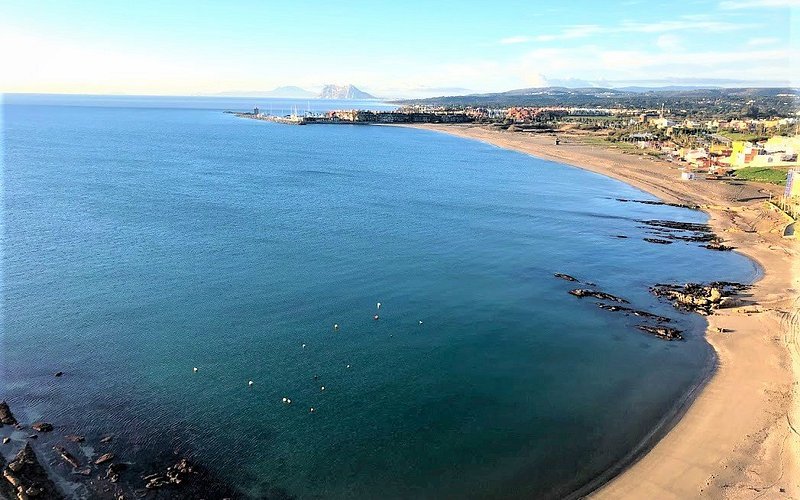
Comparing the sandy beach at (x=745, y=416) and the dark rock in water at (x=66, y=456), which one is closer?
the sandy beach at (x=745, y=416)

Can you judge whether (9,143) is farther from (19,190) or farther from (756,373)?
(756,373)

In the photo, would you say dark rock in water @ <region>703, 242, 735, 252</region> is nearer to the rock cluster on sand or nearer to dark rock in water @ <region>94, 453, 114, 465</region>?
the rock cluster on sand

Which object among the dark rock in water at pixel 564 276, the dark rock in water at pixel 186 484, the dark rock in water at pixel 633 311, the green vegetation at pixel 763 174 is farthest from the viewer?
the green vegetation at pixel 763 174

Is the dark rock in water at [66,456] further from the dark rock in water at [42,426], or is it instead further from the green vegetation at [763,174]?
the green vegetation at [763,174]

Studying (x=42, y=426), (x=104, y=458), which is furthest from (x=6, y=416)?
(x=104, y=458)

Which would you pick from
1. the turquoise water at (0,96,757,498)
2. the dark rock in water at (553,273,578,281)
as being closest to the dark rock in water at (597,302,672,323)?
the turquoise water at (0,96,757,498)

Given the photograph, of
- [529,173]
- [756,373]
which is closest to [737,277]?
[756,373]

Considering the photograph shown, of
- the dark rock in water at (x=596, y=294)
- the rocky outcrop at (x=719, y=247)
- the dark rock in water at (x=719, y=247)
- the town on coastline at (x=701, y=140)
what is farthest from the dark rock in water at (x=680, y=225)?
the dark rock in water at (x=596, y=294)

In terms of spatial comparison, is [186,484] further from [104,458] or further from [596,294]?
[596,294]
